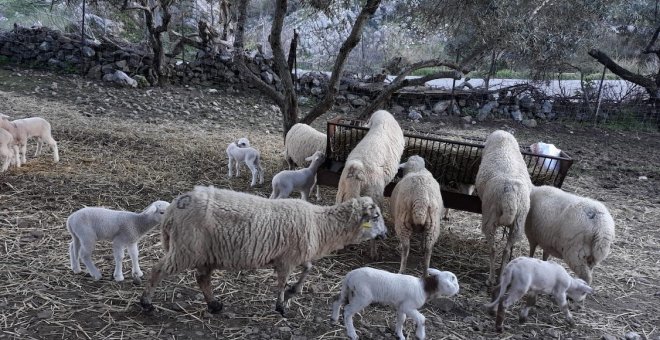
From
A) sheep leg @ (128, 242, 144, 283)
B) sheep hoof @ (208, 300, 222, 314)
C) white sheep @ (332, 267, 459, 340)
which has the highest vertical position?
white sheep @ (332, 267, 459, 340)

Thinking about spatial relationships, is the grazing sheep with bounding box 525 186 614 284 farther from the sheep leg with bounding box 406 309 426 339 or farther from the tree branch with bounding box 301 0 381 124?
the tree branch with bounding box 301 0 381 124

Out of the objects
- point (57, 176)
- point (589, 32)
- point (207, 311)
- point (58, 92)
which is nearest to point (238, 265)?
point (207, 311)

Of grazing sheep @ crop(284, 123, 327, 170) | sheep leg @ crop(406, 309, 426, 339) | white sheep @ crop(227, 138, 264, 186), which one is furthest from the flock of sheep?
white sheep @ crop(227, 138, 264, 186)

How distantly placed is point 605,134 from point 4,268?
Answer: 13943 mm

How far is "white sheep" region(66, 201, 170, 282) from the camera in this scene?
427 centimetres

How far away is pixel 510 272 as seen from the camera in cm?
408

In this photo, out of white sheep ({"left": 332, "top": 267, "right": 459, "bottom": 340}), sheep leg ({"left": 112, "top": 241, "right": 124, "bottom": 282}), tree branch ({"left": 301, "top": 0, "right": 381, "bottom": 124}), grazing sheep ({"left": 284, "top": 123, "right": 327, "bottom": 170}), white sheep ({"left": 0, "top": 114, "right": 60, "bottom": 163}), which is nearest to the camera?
white sheep ({"left": 332, "top": 267, "right": 459, "bottom": 340})

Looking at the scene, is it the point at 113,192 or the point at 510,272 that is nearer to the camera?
the point at 510,272

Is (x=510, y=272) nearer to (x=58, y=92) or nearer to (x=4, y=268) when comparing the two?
(x=4, y=268)

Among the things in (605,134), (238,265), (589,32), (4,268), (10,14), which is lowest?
(4,268)

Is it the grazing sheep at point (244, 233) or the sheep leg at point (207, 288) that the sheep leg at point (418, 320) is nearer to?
the grazing sheep at point (244, 233)

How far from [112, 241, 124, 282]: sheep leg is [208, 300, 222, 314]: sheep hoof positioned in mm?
916

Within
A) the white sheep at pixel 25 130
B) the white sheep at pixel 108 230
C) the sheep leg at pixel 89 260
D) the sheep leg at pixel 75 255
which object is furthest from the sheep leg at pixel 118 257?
the white sheep at pixel 25 130

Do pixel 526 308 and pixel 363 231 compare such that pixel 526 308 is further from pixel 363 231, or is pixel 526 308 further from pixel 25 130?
pixel 25 130
